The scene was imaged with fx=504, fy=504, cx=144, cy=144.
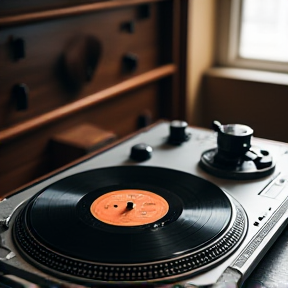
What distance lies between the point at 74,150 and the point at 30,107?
191 millimetres

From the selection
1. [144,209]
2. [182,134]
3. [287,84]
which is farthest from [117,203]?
[287,84]

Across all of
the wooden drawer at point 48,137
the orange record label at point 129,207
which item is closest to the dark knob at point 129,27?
the wooden drawer at point 48,137

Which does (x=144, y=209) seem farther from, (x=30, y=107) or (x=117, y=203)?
(x=30, y=107)

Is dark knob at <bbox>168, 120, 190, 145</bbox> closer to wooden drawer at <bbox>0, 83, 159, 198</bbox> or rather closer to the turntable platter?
the turntable platter

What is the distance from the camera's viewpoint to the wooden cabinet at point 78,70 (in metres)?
1.49

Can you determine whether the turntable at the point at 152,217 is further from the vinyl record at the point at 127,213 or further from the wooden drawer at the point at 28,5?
the wooden drawer at the point at 28,5

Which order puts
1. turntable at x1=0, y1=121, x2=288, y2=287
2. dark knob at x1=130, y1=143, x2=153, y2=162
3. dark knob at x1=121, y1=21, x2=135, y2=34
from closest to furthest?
turntable at x1=0, y1=121, x2=288, y2=287
dark knob at x1=130, y1=143, x2=153, y2=162
dark knob at x1=121, y1=21, x2=135, y2=34

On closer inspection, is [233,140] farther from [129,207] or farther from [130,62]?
[130,62]

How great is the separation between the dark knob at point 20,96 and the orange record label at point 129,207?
57 cm

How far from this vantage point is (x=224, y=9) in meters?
2.37

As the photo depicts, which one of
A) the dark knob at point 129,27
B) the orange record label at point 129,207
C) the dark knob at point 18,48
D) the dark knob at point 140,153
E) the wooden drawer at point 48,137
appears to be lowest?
the wooden drawer at point 48,137

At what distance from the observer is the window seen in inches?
92.7

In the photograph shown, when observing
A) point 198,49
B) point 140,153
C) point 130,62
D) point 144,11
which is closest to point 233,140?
point 140,153

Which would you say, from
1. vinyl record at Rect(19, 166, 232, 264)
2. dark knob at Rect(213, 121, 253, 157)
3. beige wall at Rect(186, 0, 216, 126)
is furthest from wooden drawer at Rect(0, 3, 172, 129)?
dark knob at Rect(213, 121, 253, 157)
